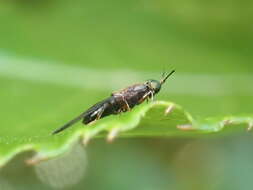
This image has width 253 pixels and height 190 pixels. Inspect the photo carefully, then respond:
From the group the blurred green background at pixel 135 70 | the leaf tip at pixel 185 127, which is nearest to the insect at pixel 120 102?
the blurred green background at pixel 135 70

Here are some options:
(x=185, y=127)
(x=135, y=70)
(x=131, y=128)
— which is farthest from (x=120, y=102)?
(x=135, y=70)

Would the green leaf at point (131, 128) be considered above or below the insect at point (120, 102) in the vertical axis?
above

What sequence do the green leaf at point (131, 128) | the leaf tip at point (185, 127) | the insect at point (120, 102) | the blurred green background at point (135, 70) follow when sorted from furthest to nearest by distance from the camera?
the blurred green background at point (135, 70) < the insect at point (120, 102) < the leaf tip at point (185, 127) < the green leaf at point (131, 128)

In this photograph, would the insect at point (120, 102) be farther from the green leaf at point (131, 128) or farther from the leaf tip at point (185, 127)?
the leaf tip at point (185, 127)

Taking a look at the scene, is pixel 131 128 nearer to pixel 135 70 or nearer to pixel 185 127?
pixel 185 127

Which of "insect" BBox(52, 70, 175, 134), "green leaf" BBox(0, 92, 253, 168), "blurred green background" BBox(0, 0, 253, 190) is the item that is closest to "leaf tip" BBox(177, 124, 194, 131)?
"green leaf" BBox(0, 92, 253, 168)
